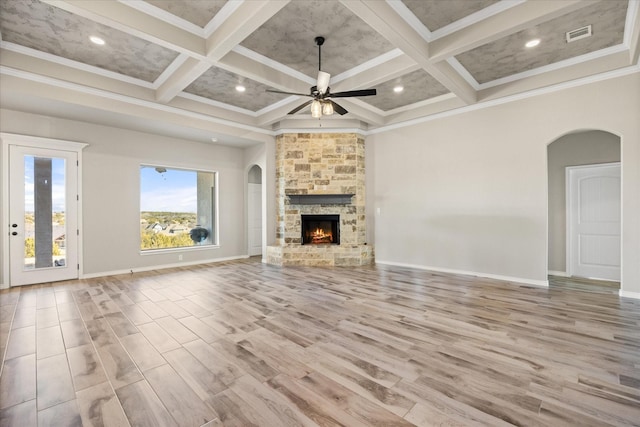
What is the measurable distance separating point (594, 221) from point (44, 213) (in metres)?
→ 9.60

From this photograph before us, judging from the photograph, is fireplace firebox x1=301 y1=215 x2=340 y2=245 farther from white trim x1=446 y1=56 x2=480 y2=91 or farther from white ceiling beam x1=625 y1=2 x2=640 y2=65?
white ceiling beam x1=625 y1=2 x2=640 y2=65

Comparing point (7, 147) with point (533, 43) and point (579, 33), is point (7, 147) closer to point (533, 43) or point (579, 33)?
point (533, 43)

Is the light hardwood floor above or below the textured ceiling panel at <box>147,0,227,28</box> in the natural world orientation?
below

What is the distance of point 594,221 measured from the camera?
5.06 metres

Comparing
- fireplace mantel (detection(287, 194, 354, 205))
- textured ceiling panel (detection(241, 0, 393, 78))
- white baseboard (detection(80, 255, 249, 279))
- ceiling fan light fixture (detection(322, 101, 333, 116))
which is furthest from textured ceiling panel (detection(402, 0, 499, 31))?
white baseboard (detection(80, 255, 249, 279))

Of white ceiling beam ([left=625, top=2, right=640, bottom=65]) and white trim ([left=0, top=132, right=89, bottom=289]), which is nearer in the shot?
white ceiling beam ([left=625, top=2, right=640, bottom=65])

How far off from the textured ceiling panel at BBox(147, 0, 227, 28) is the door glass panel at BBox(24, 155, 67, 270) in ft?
12.2

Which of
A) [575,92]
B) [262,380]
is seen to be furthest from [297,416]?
[575,92]

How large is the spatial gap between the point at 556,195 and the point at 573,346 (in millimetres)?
3996

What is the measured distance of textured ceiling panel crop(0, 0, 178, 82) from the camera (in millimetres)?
3057

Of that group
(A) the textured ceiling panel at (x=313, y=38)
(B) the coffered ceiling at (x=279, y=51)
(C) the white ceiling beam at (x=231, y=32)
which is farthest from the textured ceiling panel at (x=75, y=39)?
(A) the textured ceiling panel at (x=313, y=38)

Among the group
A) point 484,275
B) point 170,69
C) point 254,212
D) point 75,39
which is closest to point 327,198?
point 254,212

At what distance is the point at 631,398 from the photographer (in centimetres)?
183

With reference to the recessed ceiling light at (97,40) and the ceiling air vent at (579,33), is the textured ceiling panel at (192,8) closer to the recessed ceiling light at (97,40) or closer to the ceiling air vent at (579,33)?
Result: the recessed ceiling light at (97,40)
